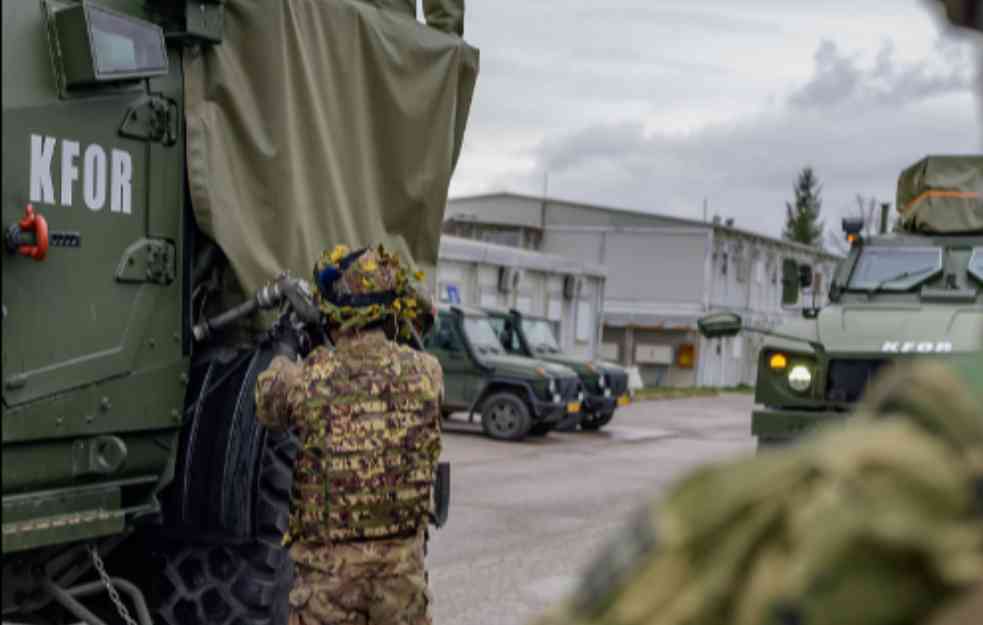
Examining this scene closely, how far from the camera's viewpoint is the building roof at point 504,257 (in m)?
25.2

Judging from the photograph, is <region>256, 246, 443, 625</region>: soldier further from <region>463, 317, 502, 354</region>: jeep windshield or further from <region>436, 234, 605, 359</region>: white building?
<region>436, 234, 605, 359</region>: white building

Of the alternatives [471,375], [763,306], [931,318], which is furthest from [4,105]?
[763,306]

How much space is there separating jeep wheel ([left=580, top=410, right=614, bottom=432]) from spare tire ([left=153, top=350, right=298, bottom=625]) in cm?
1491

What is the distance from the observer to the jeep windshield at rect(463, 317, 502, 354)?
59.5 feet

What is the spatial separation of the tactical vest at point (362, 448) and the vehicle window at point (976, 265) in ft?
22.5

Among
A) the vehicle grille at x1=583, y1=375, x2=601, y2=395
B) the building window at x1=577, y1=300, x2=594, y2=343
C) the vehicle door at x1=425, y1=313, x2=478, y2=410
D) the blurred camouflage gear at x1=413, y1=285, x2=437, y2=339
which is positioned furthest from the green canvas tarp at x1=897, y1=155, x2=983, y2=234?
the building window at x1=577, y1=300, x2=594, y2=343

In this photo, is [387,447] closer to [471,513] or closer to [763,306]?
[471,513]

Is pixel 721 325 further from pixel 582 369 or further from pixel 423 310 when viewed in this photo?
pixel 582 369

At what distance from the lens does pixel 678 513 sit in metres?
1.23

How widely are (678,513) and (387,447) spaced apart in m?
2.60

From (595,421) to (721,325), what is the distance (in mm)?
11610

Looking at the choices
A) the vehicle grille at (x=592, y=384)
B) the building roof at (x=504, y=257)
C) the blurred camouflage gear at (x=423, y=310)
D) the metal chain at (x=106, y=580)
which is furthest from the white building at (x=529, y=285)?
the metal chain at (x=106, y=580)

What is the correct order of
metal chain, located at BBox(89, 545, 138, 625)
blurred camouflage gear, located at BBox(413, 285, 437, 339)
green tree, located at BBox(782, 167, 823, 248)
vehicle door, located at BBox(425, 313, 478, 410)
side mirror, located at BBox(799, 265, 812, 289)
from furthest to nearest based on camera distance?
1. green tree, located at BBox(782, 167, 823, 248)
2. vehicle door, located at BBox(425, 313, 478, 410)
3. side mirror, located at BBox(799, 265, 812, 289)
4. blurred camouflage gear, located at BBox(413, 285, 437, 339)
5. metal chain, located at BBox(89, 545, 138, 625)

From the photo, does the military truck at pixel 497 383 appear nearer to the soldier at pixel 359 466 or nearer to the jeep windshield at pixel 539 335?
the jeep windshield at pixel 539 335
